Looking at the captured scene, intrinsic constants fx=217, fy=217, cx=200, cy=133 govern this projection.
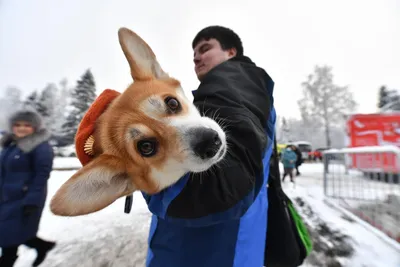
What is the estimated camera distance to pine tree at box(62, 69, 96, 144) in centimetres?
3030

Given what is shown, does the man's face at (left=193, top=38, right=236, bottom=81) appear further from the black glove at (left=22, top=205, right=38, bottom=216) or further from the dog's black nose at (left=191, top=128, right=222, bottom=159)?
the black glove at (left=22, top=205, right=38, bottom=216)

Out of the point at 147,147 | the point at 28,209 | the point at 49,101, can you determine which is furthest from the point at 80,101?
the point at 147,147

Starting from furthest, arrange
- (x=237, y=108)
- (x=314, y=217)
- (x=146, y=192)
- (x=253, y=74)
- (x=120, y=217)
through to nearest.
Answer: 1. (x=120, y=217)
2. (x=314, y=217)
3. (x=253, y=74)
4. (x=146, y=192)
5. (x=237, y=108)

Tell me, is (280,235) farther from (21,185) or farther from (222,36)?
(21,185)

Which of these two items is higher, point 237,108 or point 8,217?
point 237,108

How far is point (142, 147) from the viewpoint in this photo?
1.24 m

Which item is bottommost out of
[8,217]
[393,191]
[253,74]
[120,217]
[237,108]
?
[120,217]

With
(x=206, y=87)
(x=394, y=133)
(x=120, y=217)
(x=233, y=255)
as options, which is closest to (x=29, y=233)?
(x=120, y=217)

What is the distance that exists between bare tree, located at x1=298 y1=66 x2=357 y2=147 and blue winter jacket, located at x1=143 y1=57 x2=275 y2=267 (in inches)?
1561

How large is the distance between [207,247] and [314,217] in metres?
4.98

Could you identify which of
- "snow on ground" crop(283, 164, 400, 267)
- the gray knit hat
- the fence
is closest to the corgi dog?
the gray knit hat

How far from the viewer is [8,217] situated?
2957 mm

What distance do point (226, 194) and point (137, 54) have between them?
118 centimetres

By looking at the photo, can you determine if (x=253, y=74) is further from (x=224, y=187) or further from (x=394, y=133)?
(x=394, y=133)
